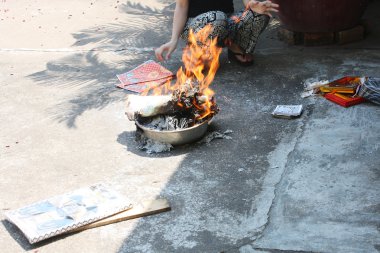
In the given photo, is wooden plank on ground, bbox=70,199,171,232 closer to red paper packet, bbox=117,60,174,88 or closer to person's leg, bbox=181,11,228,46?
red paper packet, bbox=117,60,174,88

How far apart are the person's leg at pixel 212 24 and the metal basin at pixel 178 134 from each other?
4.53ft

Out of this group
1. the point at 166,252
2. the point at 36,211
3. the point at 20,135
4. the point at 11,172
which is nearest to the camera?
the point at 166,252

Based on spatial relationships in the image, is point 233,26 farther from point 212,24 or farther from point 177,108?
point 177,108

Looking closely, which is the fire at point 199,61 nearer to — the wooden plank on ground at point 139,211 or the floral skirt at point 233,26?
the floral skirt at point 233,26

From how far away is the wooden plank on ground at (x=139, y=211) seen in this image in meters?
3.53

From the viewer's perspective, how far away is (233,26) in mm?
5750

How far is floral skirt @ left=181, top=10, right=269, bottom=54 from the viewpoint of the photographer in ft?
18.3

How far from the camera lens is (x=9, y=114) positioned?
5312mm

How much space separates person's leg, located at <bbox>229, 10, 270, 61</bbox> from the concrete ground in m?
0.24

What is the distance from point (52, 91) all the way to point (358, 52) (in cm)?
307

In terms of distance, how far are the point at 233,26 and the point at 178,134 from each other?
182 cm

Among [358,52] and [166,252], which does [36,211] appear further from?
[358,52]

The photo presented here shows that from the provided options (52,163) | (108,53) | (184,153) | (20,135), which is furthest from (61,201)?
(108,53)

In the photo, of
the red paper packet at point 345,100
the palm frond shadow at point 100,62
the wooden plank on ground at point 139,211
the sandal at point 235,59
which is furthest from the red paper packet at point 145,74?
the wooden plank on ground at point 139,211
